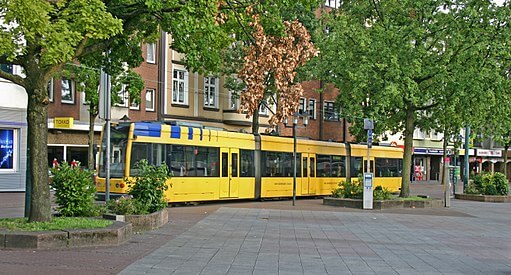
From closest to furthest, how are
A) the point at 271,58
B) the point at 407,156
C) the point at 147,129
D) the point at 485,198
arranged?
the point at 271,58 < the point at 147,129 < the point at 407,156 < the point at 485,198

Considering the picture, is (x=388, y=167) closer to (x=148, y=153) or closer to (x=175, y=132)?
(x=175, y=132)

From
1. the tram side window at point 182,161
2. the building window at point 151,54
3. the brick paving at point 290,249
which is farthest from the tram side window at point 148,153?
the building window at point 151,54

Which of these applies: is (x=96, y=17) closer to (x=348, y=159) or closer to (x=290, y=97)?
(x=290, y=97)

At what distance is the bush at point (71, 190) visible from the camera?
43.9 ft

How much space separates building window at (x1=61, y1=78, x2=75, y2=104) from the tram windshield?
531 inches

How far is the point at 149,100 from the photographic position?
134 ft

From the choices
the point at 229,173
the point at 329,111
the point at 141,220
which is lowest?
the point at 141,220

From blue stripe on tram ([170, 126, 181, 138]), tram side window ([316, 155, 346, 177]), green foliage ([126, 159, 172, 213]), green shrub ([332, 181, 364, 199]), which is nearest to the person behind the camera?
green foliage ([126, 159, 172, 213])

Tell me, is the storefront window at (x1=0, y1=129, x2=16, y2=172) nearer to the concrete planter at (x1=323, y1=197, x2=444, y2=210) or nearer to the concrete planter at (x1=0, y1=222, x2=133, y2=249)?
the concrete planter at (x1=323, y1=197, x2=444, y2=210)

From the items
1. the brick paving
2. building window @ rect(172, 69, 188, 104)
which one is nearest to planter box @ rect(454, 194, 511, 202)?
the brick paving

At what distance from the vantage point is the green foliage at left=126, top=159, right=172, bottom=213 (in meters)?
15.6

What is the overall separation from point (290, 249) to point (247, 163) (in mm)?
16177

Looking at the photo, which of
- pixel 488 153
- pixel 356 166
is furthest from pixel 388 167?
pixel 488 153

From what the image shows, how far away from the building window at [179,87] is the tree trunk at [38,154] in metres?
29.5
